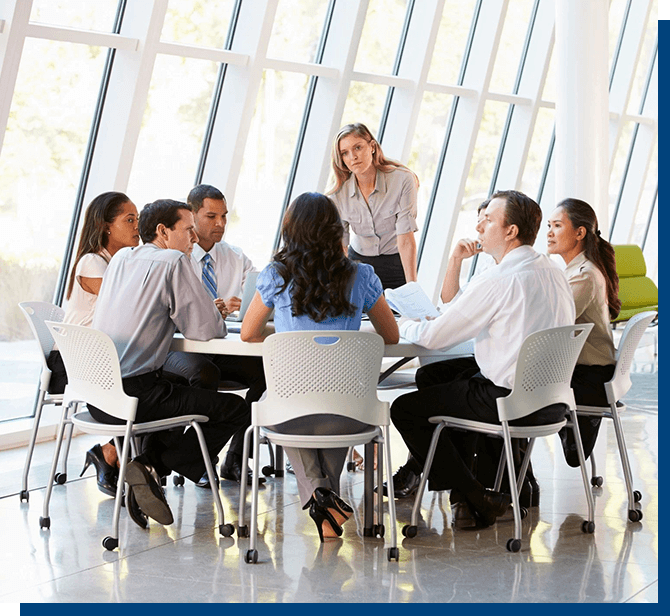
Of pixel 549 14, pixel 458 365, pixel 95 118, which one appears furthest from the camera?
pixel 549 14

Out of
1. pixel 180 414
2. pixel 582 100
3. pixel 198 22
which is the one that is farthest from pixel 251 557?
pixel 582 100

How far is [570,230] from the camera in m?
4.42

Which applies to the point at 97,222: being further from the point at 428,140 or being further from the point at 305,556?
the point at 428,140

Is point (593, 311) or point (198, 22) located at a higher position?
point (198, 22)

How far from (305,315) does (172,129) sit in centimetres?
321

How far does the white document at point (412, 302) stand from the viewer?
409 centimetres

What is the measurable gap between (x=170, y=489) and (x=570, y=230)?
2.24m

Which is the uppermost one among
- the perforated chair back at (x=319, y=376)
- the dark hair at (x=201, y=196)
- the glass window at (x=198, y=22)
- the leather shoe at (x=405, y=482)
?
the glass window at (x=198, y=22)

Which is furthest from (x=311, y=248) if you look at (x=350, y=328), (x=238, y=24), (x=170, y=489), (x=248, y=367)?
(x=238, y=24)

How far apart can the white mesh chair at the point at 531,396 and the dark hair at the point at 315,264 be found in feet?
2.25

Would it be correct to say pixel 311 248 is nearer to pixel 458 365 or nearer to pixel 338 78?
pixel 458 365

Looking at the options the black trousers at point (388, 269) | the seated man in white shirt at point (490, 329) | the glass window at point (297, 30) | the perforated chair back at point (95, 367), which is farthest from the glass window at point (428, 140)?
the perforated chair back at point (95, 367)

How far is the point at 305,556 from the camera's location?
3.65 metres

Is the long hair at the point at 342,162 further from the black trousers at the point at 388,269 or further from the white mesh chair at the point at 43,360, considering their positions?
Result: the white mesh chair at the point at 43,360
